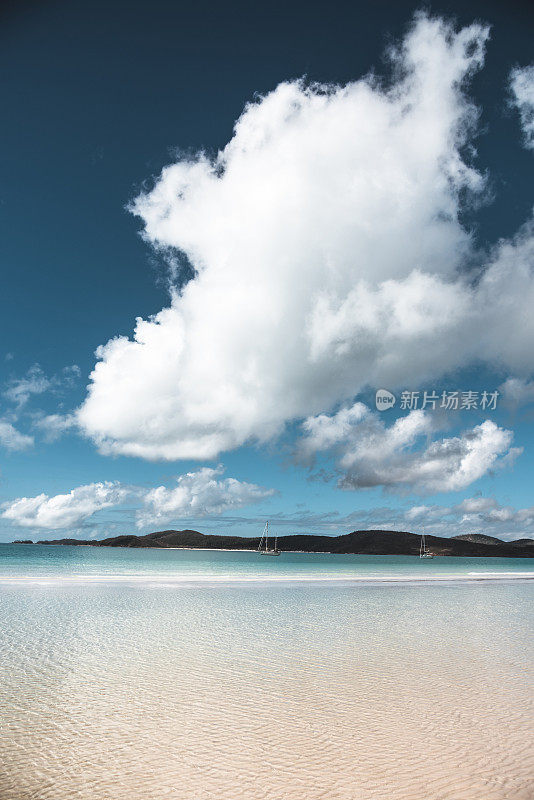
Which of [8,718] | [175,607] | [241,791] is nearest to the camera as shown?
[241,791]

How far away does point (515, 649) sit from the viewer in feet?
47.2

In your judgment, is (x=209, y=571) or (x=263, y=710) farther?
(x=209, y=571)

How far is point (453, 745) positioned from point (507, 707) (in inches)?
93.8

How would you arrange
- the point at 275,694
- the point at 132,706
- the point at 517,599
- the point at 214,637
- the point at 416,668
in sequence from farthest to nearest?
the point at 517,599
the point at 214,637
the point at 416,668
the point at 275,694
the point at 132,706

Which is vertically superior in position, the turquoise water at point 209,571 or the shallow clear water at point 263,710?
the shallow clear water at point 263,710

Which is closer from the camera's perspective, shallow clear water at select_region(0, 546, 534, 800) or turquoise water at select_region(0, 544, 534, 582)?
shallow clear water at select_region(0, 546, 534, 800)

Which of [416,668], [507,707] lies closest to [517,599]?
[416,668]

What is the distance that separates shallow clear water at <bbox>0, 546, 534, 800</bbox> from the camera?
6.30 meters

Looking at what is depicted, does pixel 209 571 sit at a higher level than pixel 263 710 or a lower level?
lower

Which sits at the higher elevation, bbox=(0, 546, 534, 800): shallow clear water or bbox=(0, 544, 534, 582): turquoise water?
bbox=(0, 546, 534, 800): shallow clear water

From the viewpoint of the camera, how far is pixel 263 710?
29.3 ft

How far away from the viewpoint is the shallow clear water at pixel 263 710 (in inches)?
248

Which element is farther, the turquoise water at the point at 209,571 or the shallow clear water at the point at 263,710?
the turquoise water at the point at 209,571

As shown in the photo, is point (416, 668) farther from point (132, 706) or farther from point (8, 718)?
point (8, 718)
